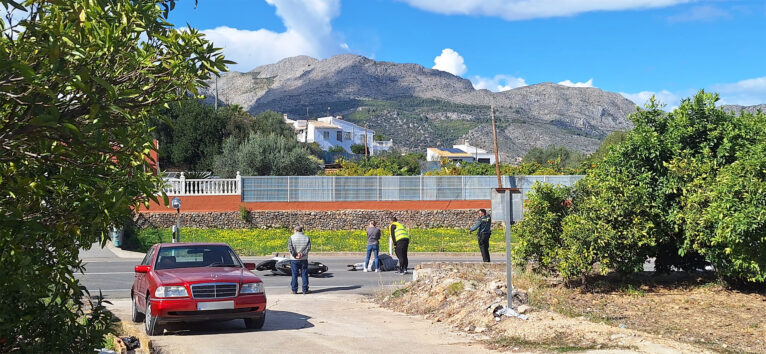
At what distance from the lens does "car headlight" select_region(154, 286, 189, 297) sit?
11.0 m

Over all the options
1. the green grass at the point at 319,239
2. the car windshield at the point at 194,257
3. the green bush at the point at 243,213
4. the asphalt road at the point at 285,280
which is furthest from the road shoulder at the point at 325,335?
the green bush at the point at 243,213

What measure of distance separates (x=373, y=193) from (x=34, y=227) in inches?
1528

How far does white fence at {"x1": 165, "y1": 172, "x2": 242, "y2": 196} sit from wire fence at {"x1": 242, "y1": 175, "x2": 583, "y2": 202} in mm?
560

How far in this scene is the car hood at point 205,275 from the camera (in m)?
11.3

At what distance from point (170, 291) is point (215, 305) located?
0.70 metres

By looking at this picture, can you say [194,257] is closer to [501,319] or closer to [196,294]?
[196,294]

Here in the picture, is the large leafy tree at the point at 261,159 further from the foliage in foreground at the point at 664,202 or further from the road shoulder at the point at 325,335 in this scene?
the foliage in foreground at the point at 664,202

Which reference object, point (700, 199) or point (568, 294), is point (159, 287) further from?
point (700, 199)

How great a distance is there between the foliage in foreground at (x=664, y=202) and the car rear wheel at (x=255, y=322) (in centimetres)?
523

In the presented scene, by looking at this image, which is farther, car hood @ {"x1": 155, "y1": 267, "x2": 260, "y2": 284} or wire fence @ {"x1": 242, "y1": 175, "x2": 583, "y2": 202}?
wire fence @ {"x1": 242, "y1": 175, "x2": 583, "y2": 202}

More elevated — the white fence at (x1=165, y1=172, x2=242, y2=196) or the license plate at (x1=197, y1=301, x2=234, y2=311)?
the white fence at (x1=165, y1=172, x2=242, y2=196)

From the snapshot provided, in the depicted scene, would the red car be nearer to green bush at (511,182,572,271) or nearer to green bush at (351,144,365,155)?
green bush at (511,182,572,271)

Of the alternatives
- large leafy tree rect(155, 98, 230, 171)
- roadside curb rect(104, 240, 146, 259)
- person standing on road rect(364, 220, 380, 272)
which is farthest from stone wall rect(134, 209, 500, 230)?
person standing on road rect(364, 220, 380, 272)

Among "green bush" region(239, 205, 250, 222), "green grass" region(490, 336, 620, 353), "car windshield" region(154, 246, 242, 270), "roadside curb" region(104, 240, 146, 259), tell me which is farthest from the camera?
"green bush" region(239, 205, 250, 222)
